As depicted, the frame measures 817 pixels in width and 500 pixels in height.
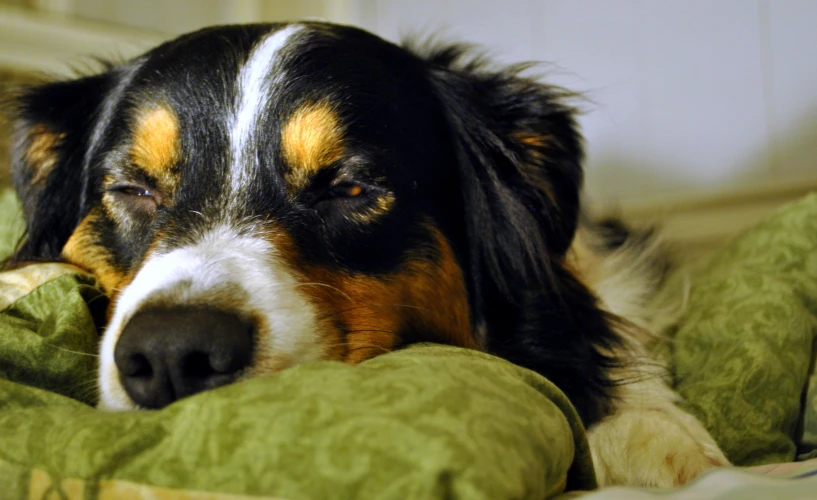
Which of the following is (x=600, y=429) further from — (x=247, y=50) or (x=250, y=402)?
(x=247, y=50)

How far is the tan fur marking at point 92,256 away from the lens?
1567mm

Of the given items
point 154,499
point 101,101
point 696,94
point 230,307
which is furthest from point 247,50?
point 696,94

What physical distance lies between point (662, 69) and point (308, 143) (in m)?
2.14

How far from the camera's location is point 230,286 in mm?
1163

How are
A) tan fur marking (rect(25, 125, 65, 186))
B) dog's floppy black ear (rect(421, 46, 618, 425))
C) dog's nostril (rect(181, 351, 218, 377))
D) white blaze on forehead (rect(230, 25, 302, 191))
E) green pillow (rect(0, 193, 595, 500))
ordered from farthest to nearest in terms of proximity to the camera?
tan fur marking (rect(25, 125, 65, 186))
dog's floppy black ear (rect(421, 46, 618, 425))
white blaze on forehead (rect(230, 25, 302, 191))
dog's nostril (rect(181, 351, 218, 377))
green pillow (rect(0, 193, 595, 500))

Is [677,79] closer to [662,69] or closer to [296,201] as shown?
[662,69]

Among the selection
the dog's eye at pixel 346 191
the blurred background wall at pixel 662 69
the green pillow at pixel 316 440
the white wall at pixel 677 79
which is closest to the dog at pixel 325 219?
the dog's eye at pixel 346 191

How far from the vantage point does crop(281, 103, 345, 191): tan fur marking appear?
144 centimetres

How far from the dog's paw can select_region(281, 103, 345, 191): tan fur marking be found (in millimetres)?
805

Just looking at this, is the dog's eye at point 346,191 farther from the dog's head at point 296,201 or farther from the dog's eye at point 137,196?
the dog's eye at point 137,196

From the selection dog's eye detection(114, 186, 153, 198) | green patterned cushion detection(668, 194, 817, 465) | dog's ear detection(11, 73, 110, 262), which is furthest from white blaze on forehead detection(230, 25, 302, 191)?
green patterned cushion detection(668, 194, 817, 465)

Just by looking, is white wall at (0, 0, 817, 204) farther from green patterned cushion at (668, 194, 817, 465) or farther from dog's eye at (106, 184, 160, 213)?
dog's eye at (106, 184, 160, 213)

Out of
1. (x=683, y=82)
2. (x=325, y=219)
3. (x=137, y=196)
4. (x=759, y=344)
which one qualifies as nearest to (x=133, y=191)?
(x=137, y=196)

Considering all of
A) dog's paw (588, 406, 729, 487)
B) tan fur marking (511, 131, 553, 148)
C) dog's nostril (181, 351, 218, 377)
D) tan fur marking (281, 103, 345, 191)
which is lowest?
dog's paw (588, 406, 729, 487)
